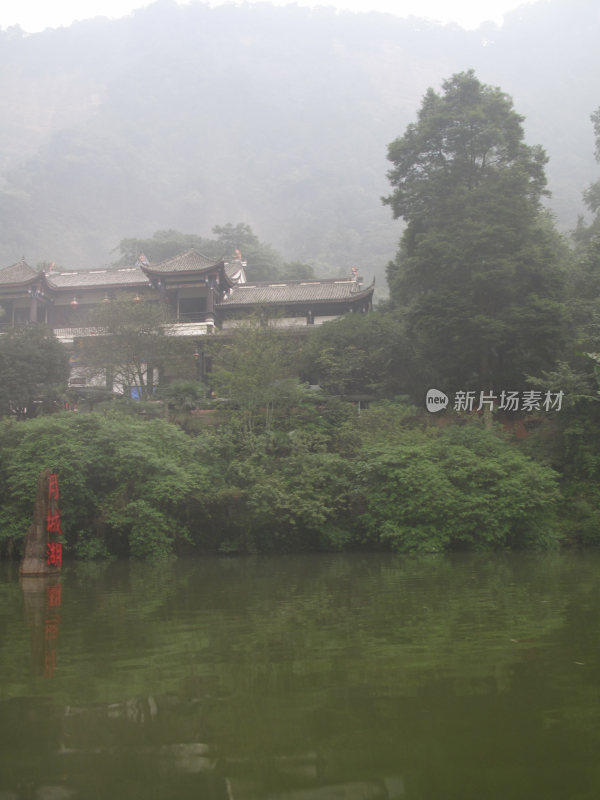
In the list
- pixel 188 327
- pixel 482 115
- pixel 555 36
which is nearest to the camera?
pixel 482 115

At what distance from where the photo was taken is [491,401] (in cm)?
1766

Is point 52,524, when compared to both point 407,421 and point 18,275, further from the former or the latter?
point 18,275

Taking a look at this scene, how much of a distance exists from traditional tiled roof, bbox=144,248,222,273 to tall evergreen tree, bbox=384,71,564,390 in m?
9.25

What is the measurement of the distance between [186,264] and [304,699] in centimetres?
2518

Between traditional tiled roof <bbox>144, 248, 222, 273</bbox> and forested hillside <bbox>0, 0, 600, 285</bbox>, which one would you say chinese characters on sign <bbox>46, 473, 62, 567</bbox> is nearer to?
traditional tiled roof <bbox>144, 248, 222, 273</bbox>

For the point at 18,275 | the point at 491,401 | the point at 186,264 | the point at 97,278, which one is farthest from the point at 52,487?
the point at 97,278

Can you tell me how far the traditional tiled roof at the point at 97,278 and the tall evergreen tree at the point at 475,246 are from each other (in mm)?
13379

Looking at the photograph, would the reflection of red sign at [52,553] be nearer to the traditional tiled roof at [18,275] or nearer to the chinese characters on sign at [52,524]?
the chinese characters on sign at [52,524]

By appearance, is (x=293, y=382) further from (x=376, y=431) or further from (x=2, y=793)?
(x=2, y=793)

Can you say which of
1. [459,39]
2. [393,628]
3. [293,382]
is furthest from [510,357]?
[459,39]

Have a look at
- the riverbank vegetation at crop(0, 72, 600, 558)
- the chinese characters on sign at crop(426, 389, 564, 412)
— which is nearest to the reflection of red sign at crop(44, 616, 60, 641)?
the riverbank vegetation at crop(0, 72, 600, 558)

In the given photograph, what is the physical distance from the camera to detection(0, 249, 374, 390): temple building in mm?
25906

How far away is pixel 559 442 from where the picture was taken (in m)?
15.6

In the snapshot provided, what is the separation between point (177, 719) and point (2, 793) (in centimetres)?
84
